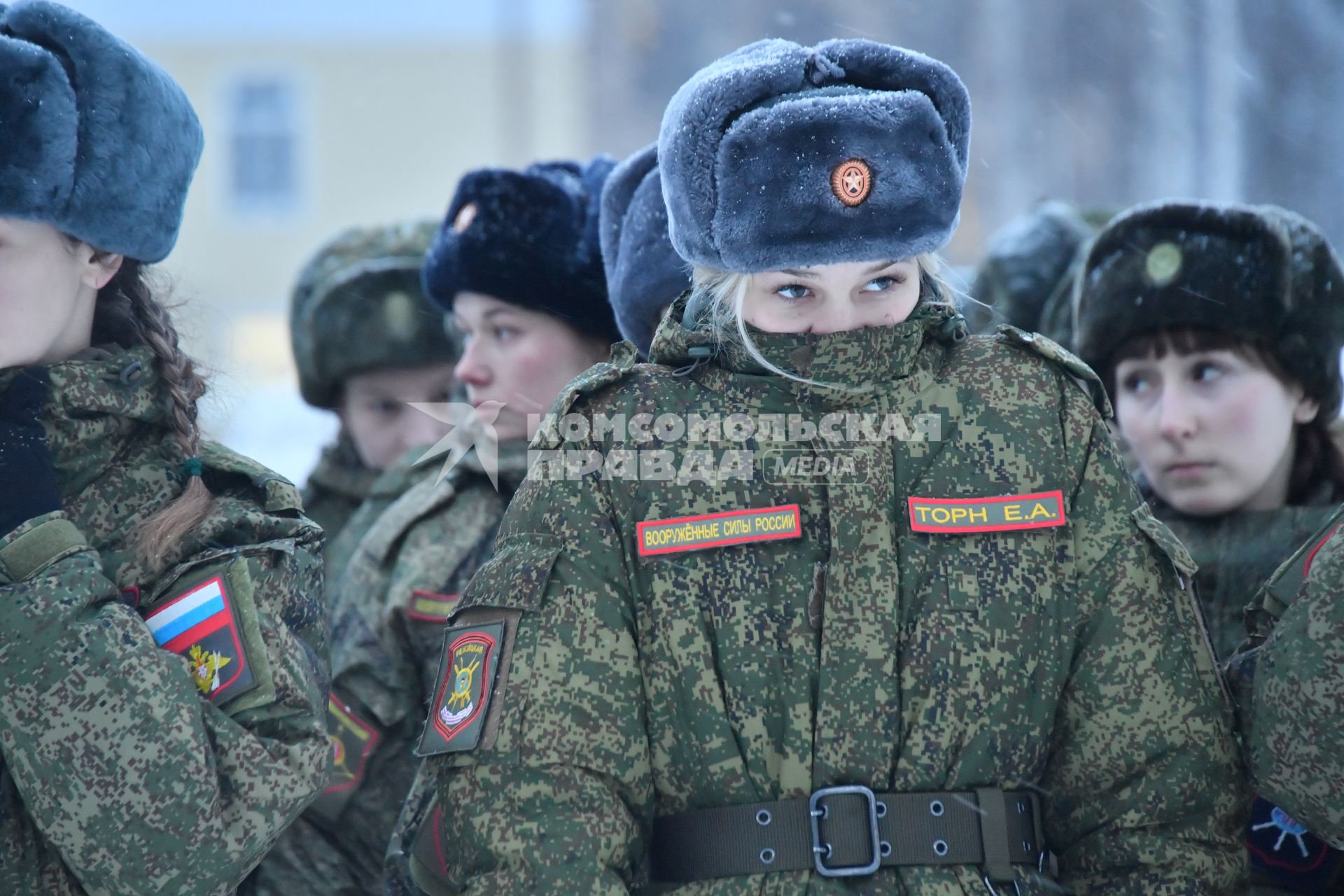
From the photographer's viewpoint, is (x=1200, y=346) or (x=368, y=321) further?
(x=368, y=321)

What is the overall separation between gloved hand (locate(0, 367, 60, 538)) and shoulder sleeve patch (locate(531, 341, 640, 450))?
725 mm

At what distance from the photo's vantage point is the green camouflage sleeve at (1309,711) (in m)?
2.09

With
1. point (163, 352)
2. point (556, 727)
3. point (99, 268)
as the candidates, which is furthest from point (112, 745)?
point (99, 268)

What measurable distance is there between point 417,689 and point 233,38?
18983mm

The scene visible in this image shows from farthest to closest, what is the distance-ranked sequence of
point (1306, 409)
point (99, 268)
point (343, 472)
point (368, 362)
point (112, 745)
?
point (343, 472) < point (368, 362) < point (1306, 409) < point (99, 268) < point (112, 745)

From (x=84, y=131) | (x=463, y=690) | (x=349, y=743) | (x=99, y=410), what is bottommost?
(x=349, y=743)

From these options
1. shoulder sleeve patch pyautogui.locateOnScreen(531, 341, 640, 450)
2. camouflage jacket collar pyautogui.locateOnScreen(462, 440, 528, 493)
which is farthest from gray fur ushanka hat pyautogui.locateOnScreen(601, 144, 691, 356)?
shoulder sleeve patch pyautogui.locateOnScreen(531, 341, 640, 450)

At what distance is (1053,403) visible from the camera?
227cm

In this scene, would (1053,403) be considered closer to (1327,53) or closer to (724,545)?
(724,545)

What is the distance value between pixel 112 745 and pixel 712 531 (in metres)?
0.89

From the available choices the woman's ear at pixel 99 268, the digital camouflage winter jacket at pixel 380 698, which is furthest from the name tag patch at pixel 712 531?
the digital camouflage winter jacket at pixel 380 698

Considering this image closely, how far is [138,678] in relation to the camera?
2035 millimetres

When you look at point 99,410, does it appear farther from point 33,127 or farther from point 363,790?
point 363,790

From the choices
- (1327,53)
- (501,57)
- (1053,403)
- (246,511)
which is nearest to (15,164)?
(246,511)
